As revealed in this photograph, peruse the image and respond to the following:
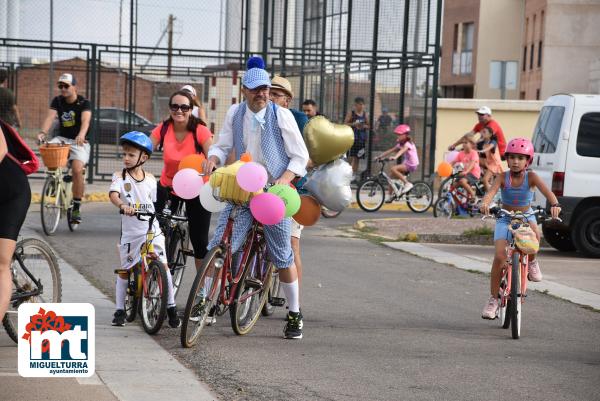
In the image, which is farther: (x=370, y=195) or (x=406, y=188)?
(x=406, y=188)

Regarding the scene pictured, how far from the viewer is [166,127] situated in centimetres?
926

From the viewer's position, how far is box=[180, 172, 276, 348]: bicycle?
7.69 metres

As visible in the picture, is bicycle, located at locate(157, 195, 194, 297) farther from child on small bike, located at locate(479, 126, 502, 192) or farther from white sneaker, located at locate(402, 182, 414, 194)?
white sneaker, located at locate(402, 182, 414, 194)

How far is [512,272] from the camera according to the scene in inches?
353

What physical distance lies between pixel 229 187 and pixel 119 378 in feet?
5.31

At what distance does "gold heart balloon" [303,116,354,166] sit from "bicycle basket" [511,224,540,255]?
1.64 m

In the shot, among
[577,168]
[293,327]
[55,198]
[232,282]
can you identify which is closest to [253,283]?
[232,282]

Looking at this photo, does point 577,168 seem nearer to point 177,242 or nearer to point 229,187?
point 177,242

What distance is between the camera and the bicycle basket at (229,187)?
7734 mm

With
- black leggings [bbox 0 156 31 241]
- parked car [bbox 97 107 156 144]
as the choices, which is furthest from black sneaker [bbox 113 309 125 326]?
parked car [bbox 97 107 156 144]

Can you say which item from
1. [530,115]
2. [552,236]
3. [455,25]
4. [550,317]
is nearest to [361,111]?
[530,115]

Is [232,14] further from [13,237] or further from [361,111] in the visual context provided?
[13,237]

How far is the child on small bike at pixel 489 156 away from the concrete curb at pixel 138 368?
40.2ft

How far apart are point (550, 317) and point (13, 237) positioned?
5.24 meters
